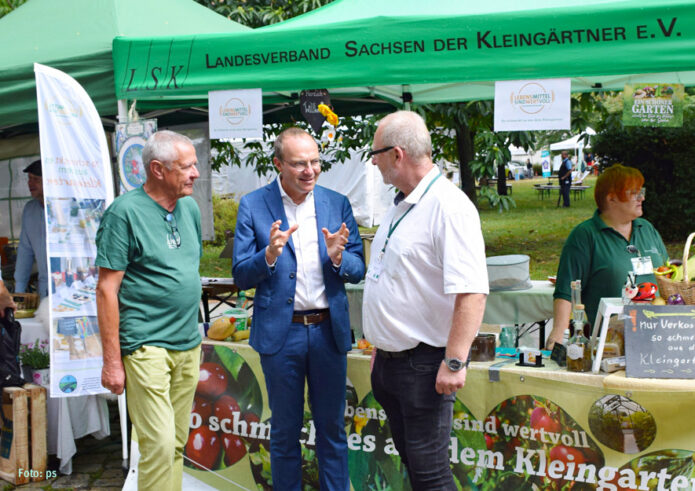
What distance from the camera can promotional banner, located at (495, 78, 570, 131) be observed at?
302cm

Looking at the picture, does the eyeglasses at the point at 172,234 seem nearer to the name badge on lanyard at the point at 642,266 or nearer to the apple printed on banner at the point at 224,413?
the apple printed on banner at the point at 224,413

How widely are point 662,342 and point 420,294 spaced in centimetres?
99

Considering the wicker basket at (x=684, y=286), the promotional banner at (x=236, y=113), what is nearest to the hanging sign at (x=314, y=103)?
the promotional banner at (x=236, y=113)

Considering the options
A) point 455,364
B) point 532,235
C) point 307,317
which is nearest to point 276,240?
point 307,317

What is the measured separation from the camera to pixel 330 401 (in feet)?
9.75

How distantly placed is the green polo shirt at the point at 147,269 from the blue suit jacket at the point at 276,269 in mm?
236

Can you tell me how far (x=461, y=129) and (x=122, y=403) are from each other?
529 cm

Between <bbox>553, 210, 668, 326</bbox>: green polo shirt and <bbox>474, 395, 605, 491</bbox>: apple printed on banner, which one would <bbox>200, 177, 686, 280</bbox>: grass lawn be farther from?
<bbox>474, 395, 605, 491</bbox>: apple printed on banner

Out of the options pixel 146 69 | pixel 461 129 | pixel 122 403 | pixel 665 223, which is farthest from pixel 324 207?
pixel 665 223

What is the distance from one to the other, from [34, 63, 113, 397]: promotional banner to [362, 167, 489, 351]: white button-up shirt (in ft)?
5.85

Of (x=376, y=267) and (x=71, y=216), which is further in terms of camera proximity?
(x=71, y=216)

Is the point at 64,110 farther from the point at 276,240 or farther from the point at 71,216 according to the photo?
the point at 276,240

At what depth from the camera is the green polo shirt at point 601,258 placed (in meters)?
3.21

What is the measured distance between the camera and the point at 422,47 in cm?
316
